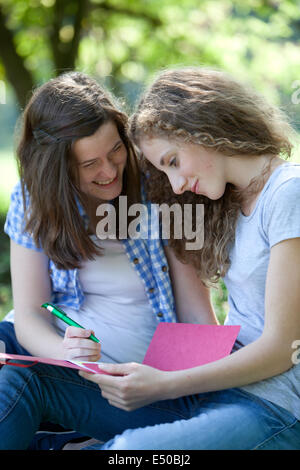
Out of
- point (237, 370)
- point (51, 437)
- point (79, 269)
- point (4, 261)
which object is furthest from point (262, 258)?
point (4, 261)

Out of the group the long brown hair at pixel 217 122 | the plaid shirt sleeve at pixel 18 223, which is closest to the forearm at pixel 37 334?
the plaid shirt sleeve at pixel 18 223

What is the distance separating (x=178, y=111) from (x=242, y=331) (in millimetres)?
706

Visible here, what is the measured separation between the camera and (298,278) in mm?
1609

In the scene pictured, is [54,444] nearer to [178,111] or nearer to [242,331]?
[242,331]

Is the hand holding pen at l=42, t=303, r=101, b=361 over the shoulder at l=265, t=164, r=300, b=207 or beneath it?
beneath

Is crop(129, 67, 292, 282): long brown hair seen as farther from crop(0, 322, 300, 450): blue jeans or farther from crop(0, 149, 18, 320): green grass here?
crop(0, 149, 18, 320): green grass

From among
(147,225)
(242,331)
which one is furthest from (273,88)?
(242,331)

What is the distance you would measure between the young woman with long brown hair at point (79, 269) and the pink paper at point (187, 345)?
143 millimetres

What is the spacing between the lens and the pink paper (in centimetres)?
178

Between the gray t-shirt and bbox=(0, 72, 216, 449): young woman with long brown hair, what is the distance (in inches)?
13.2

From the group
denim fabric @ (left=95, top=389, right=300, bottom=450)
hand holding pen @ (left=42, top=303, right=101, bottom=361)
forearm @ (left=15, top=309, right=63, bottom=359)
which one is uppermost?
hand holding pen @ (left=42, top=303, right=101, bottom=361)

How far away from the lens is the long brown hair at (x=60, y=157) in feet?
6.34

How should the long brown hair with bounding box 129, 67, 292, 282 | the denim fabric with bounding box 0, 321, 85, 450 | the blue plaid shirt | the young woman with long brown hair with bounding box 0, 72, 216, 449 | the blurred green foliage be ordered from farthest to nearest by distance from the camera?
the blurred green foliage < the blue plaid shirt < the denim fabric with bounding box 0, 321, 85, 450 < the young woman with long brown hair with bounding box 0, 72, 216, 449 < the long brown hair with bounding box 129, 67, 292, 282

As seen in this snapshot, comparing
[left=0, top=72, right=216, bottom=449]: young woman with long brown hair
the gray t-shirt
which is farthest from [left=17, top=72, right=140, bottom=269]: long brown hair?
the gray t-shirt
